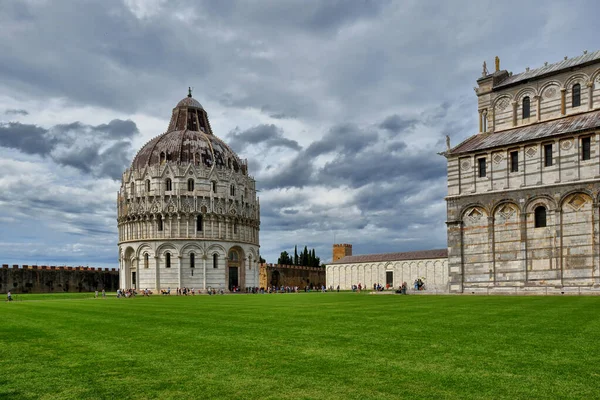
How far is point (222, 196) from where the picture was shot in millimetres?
74750

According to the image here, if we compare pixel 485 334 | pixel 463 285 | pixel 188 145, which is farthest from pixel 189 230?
pixel 485 334

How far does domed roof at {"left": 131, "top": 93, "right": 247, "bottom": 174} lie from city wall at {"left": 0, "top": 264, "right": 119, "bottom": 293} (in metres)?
Answer: 17.4

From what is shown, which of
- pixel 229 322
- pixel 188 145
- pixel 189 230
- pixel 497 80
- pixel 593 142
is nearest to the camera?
pixel 229 322

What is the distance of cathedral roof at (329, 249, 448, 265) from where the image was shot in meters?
78.4

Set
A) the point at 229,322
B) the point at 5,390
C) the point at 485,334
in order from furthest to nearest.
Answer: the point at 229,322
the point at 485,334
the point at 5,390

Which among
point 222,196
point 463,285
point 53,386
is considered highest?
point 222,196

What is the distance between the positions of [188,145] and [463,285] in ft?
161

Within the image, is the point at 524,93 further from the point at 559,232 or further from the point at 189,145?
the point at 189,145

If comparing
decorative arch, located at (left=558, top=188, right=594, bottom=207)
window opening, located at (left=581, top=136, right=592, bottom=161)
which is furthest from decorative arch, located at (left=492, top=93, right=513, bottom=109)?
decorative arch, located at (left=558, top=188, right=594, bottom=207)

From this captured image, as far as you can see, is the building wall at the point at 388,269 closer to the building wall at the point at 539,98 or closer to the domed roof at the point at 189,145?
the domed roof at the point at 189,145

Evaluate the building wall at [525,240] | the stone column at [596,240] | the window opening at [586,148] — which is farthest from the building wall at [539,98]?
the stone column at [596,240]

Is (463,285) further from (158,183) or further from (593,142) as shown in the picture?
(158,183)

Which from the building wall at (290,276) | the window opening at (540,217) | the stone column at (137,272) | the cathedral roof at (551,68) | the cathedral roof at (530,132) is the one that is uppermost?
the cathedral roof at (551,68)

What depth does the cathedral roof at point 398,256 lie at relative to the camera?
78375mm
